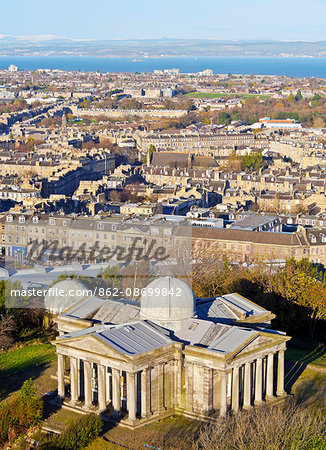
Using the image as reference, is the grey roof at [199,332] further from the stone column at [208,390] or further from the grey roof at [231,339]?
the stone column at [208,390]

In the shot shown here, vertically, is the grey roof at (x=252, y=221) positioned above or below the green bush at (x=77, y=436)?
below

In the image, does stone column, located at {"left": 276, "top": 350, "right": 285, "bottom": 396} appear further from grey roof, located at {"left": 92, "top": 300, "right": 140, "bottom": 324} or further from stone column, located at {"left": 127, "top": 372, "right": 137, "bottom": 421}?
stone column, located at {"left": 127, "top": 372, "right": 137, "bottom": 421}

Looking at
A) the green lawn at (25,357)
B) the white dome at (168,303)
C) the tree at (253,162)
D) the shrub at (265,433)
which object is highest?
the white dome at (168,303)

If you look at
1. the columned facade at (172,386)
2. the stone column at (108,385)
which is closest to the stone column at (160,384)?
the columned facade at (172,386)

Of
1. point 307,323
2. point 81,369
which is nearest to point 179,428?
point 81,369

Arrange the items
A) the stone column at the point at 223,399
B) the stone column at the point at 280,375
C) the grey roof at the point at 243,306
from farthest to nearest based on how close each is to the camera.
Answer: the grey roof at the point at 243,306 → the stone column at the point at 280,375 → the stone column at the point at 223,399

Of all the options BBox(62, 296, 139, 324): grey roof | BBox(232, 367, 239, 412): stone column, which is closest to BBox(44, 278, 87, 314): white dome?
BBox(62, 296, 139, 324): grey roof

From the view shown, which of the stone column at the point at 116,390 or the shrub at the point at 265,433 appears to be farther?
the stone column at the point at 116,390

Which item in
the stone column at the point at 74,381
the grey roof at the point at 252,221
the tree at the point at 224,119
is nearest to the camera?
the stone column at the point at 74,381

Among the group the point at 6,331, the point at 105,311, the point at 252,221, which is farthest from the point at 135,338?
the point at 252,221
